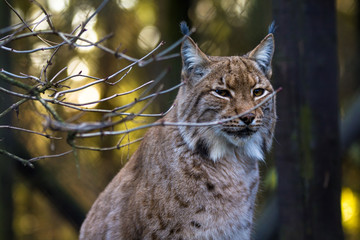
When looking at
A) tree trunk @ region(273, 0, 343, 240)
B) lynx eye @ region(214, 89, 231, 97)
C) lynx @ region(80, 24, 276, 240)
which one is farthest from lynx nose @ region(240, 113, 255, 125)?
tree trunk @ region(273, 0, 343, 240)

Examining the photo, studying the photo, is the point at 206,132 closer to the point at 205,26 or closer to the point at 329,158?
the point at 329,158

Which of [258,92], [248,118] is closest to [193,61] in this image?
[258,92]

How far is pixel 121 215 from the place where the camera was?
12.9ft

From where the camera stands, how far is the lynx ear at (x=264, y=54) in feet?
12.2

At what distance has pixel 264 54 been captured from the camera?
12.4 ft

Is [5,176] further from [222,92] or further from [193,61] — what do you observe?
[222,92]

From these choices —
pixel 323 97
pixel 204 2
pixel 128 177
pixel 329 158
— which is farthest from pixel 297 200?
pixel 204 2

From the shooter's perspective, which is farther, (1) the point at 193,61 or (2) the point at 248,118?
(1) the point at 193,61

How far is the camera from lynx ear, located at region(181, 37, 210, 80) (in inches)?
143

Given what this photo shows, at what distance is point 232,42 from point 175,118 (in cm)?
275

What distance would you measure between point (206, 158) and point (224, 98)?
47 cm

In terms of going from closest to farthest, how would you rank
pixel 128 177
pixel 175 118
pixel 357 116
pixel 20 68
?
pixel 175 118 → pixel 128 177 → pixel 357 116 → pixel 20 68

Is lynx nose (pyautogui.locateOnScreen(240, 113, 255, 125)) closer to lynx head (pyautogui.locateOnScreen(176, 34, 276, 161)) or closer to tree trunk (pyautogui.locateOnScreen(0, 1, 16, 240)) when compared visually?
lynx head (pyautogui.locateOnScreen(176, 34, 276, 161))

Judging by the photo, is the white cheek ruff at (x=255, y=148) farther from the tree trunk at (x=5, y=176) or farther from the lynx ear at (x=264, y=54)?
A: the tree trunk at (x=5, y=176)
